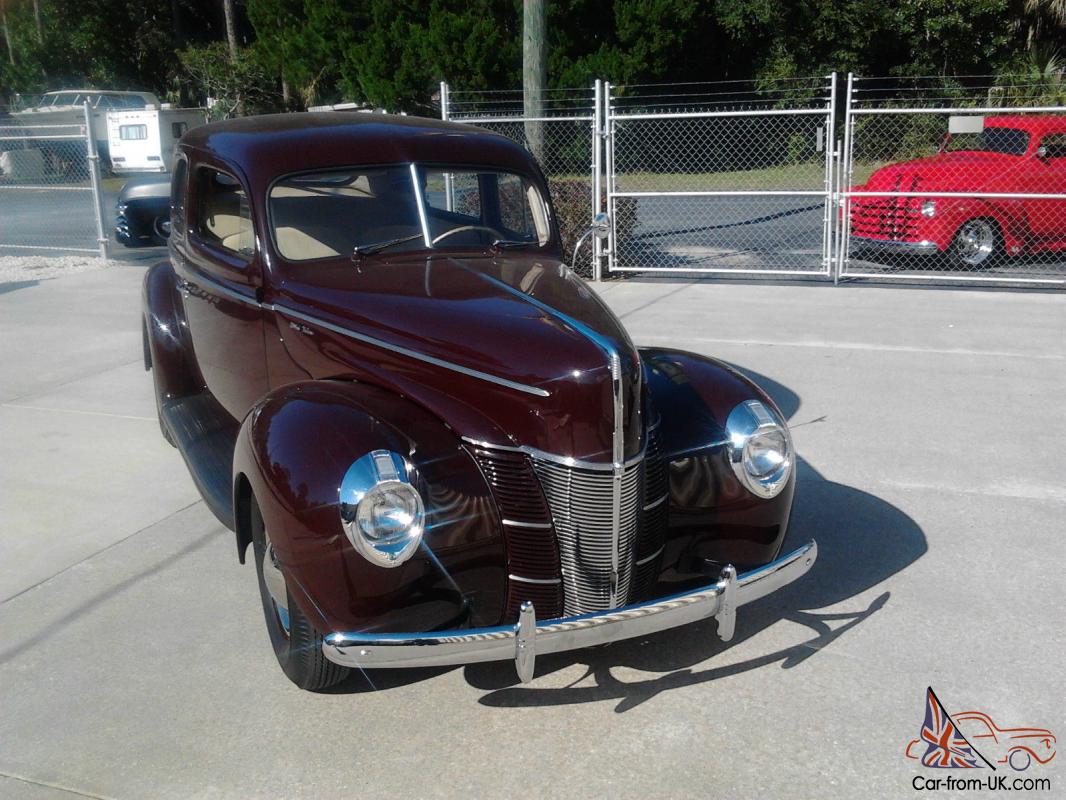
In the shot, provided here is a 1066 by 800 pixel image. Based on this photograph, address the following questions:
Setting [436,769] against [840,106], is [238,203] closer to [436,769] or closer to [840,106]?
[436,769]

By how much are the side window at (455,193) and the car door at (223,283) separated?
77 centimetres

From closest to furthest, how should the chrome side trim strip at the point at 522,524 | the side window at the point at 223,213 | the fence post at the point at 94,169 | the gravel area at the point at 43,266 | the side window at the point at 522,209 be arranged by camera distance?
the chrome side trim strip at the point at 522,524 → the side window at the point at 223,213 → the side window at the point at 522,209 → the gravel area at the point at 43,266 → the fence post at the point at 94,169

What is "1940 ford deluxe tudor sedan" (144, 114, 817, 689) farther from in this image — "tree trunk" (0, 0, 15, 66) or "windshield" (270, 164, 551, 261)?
"tree trunk" (0, 0, 15, 66)

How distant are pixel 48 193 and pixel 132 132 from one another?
115 inches

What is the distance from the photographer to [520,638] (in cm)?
306

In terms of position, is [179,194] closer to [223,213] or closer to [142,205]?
[223,213]

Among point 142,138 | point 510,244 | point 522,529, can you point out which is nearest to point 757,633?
point 522,529

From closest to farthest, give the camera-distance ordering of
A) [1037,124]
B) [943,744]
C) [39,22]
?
[943,744], [1037,124], [39,22]

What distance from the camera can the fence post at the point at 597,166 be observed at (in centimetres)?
1083

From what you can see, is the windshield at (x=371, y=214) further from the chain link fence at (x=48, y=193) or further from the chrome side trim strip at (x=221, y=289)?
the chain link fence at (x=48, y=193)

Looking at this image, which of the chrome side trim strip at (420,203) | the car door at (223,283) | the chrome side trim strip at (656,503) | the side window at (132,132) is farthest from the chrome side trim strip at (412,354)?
the side window at (132,132)

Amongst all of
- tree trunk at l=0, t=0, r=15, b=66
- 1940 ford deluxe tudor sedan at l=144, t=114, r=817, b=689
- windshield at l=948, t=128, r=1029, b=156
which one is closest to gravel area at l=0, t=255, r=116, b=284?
1940 ford deluxe tudor sedan at l=144, t=114, r=817, b=689

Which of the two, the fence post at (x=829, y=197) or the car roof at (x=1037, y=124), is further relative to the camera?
the car roof at (x=1037, y=124)

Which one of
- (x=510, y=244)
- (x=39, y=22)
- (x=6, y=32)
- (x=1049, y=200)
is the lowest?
(x=1049, y=200)
